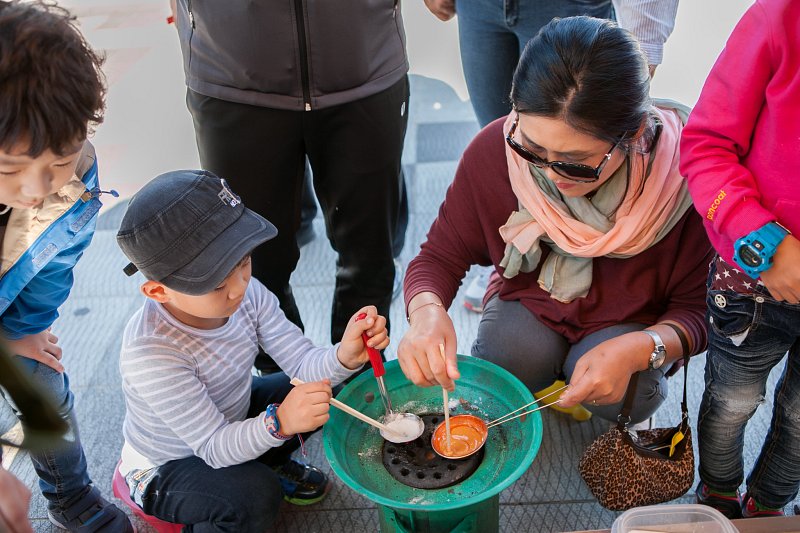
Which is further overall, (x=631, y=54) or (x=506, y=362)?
(x=506, y=362)

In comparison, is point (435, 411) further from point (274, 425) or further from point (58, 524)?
point (58, 524)

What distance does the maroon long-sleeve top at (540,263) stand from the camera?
4.36 feet

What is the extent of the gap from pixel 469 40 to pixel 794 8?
92 cm

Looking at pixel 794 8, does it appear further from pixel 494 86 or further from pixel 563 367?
pixel 494 86

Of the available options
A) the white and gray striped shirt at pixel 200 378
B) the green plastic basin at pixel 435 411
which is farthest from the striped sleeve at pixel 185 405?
the green plastic basin at pixel 435 411

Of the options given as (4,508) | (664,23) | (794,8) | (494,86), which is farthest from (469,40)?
(4,508)

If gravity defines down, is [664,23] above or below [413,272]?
above

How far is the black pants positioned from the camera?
4.87 ft

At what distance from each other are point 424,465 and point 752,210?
2.22ft

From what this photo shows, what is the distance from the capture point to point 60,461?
1367 mm

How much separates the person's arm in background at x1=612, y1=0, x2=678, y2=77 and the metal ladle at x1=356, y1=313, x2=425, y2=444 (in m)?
0.80

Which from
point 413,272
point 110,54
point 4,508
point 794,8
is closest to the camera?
point 4,508

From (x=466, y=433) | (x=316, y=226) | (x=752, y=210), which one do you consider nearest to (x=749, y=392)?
(x=752, y=210)

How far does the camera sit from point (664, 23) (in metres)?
1.46
